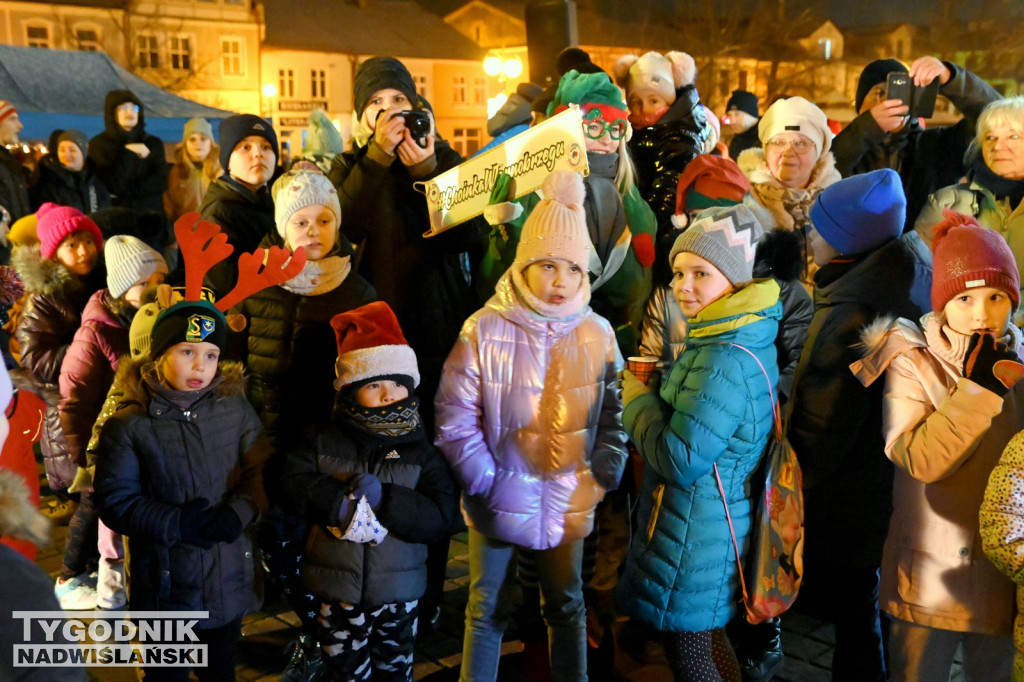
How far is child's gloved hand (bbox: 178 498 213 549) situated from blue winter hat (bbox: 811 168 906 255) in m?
2.67

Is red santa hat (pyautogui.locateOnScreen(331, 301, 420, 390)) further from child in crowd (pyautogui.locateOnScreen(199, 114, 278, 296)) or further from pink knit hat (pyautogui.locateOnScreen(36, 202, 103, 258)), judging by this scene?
pink knit hat (pyautogui.locateOnScreen(36, 202, 103, 258))

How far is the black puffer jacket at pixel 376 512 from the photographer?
3199 mm

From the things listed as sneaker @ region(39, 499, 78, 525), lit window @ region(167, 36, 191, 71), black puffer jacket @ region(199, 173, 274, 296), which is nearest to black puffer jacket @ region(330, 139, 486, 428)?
black puffer jacket @ region(199, 173, 274, 296)

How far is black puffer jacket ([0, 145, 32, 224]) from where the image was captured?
9070 mm

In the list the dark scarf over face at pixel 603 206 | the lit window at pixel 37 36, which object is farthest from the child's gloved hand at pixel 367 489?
the lit window at pixel 37 36

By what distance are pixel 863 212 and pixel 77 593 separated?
14.1 ft

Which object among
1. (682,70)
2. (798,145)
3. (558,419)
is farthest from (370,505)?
(682,70)

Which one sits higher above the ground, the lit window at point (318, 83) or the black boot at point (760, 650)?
the lit window at point (318, 83)

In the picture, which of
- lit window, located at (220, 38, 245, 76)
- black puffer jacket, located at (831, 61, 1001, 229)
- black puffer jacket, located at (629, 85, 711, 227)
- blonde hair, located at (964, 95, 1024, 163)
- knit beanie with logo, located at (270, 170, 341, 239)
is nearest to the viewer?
knit beanie with logo, located at (270, 170, 341, 239)

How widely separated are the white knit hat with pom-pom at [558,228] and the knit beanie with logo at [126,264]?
2.24m

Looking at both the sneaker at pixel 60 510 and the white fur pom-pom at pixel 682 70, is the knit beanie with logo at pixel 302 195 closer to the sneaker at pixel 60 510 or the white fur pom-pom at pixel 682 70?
the white fur pom-pom at pixel 682 70

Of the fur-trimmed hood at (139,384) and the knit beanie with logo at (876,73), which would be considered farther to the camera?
the knit beanie with logo at (876,73)

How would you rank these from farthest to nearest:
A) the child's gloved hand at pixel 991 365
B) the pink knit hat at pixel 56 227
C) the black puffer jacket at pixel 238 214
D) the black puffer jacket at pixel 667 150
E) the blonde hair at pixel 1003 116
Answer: the black puffer jacket at pixel 667 150
the pink knit hat at pixel 56 227
the blonde hair at pixel 1003 116
the black puffer jacket at pixel 238 214
the child's gloved hand at pixel 991 365

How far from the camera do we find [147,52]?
3925cm
